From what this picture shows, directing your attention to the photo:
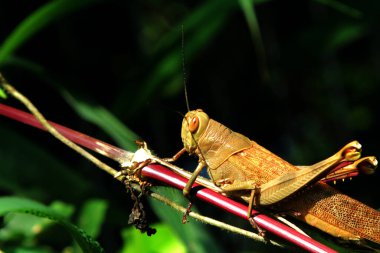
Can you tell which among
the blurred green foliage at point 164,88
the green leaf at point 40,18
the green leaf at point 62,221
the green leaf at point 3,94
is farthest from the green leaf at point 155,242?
the green leaf at point 40,18

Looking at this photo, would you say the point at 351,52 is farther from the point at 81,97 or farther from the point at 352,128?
the point at 81,97

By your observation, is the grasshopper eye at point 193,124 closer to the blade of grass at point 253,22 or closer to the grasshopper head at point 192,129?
the grasshopper head at point 192,129

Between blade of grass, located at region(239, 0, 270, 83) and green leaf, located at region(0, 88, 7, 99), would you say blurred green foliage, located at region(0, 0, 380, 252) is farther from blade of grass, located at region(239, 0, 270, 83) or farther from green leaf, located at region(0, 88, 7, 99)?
green leaf, located at region(0, 88, 7, 99)

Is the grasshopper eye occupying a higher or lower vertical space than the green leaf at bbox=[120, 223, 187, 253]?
higher

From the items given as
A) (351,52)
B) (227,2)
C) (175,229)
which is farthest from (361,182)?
(351,52)

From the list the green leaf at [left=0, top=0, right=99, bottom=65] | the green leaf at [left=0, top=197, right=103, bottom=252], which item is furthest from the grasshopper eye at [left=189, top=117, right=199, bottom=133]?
the green leaf at [left=0, top=0, right=99, bottom=65]

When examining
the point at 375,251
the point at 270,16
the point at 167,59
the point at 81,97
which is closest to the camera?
the point at 375,251

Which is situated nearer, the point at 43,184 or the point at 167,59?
the point at 43,184
